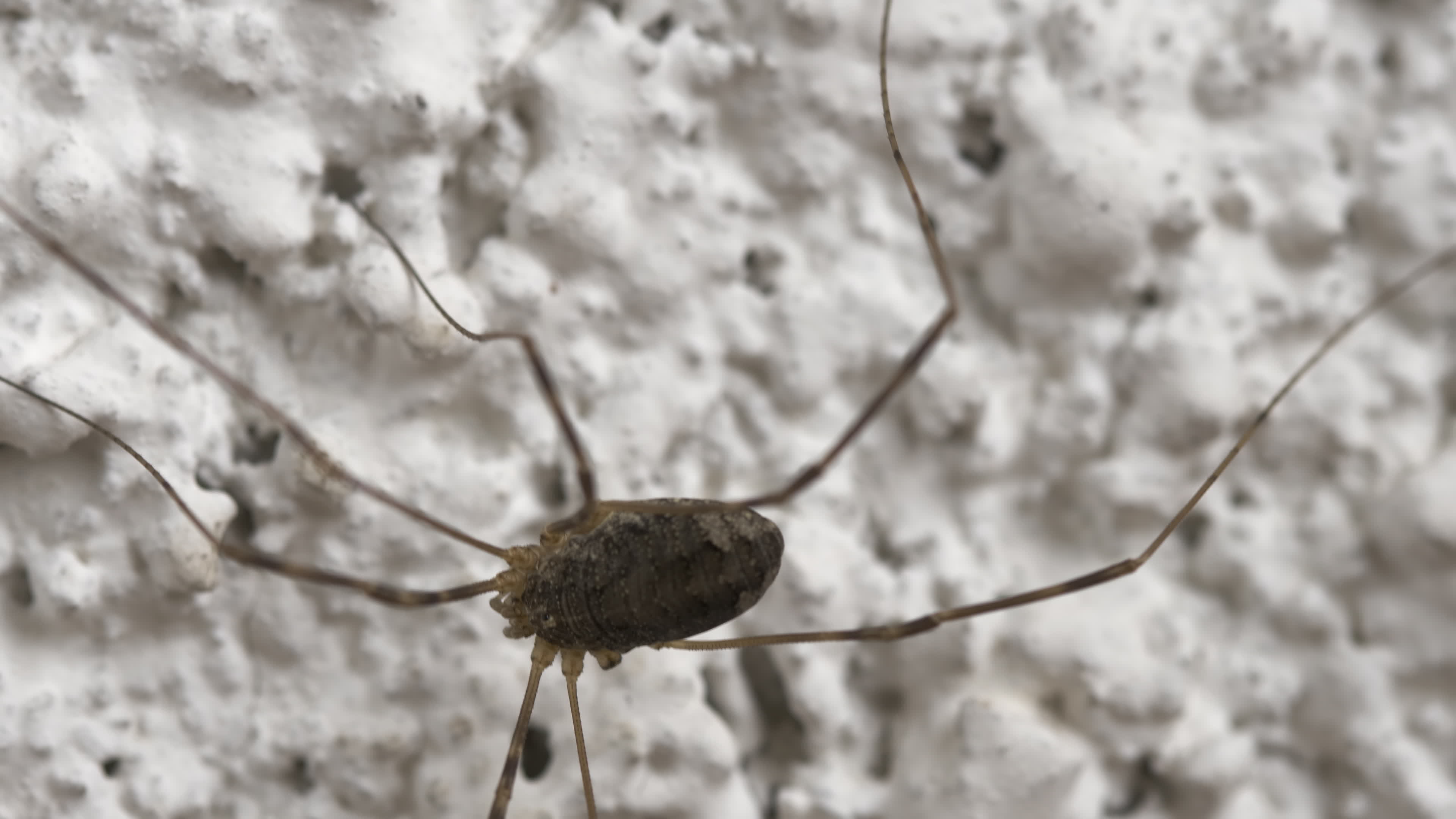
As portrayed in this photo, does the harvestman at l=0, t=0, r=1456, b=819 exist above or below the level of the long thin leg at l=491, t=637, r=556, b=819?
above

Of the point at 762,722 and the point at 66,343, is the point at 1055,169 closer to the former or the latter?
the point at 762,722

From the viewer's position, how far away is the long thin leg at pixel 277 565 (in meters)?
1.09

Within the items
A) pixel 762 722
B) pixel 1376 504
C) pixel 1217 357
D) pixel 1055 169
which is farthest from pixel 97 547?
pixel 1376 504

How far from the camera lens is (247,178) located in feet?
3.76

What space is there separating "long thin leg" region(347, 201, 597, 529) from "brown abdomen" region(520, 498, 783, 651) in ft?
0.10

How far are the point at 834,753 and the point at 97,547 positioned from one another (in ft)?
2.87

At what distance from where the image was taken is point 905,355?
4.63 feet

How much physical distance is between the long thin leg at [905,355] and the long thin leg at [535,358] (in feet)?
0.56

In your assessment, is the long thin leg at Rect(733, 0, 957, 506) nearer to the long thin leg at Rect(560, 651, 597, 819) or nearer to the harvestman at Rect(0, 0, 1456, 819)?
the harvestman at Rect(0, 0, 1456, 819)

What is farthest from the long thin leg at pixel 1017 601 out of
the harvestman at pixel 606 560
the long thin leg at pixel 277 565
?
the long thin leg at pixel 277 565

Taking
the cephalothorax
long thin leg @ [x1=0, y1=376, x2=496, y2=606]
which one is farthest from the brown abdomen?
long thin leg @ [x1=0, y1=376, x2=496, y2=606]

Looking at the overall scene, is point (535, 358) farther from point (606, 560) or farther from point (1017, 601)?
point (1017, 601)

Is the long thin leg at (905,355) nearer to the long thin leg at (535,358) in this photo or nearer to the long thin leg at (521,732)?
the long thin leg at (535,358)

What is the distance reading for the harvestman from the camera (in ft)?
3.66
